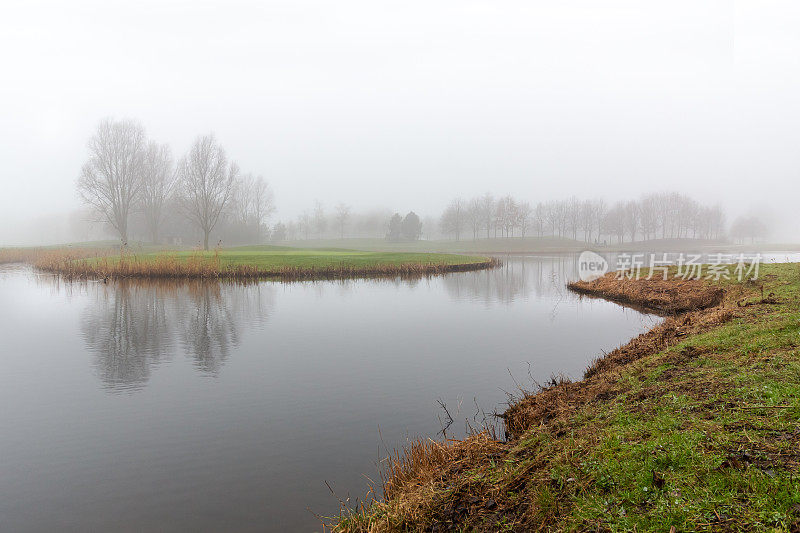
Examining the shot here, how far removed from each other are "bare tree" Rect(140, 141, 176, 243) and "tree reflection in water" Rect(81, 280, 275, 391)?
45.0 m

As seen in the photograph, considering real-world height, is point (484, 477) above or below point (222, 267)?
below

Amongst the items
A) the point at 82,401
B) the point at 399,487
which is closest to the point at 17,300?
the point at 82,401

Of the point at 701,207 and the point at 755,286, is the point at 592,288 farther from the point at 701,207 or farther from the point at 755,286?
the point at 701,207

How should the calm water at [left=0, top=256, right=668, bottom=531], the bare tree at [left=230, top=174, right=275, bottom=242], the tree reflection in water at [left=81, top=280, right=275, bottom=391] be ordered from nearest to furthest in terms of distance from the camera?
the calm water at [left=0, top=256, right=668, bottom=531] → the tree reflection in water at [left=81, top=280, right=275, bottom=391] → the bare tree at [left=230, top=174, right=275, bottom=242]

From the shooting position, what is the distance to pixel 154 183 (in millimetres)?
67125

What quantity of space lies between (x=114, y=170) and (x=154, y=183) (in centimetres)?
723

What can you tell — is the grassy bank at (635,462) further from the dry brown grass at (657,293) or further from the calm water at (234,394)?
the dry brown grass at (657,293)

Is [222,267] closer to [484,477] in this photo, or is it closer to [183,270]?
[183,270]

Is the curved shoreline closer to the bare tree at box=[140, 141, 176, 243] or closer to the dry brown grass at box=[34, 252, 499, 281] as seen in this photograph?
the dry brown grass at box=[34, 252, 499, 281]

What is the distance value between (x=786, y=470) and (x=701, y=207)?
508 ft

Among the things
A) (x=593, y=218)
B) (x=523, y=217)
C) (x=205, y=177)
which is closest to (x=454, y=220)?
(x=523, y=217)

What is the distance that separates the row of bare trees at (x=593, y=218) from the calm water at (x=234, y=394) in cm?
9812

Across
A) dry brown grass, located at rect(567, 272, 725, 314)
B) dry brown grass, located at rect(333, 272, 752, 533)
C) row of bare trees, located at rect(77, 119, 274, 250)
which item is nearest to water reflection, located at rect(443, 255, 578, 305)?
dry brown grass, located at rect(567, 272, 725, 314)

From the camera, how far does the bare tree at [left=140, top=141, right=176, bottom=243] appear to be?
66.6 m
